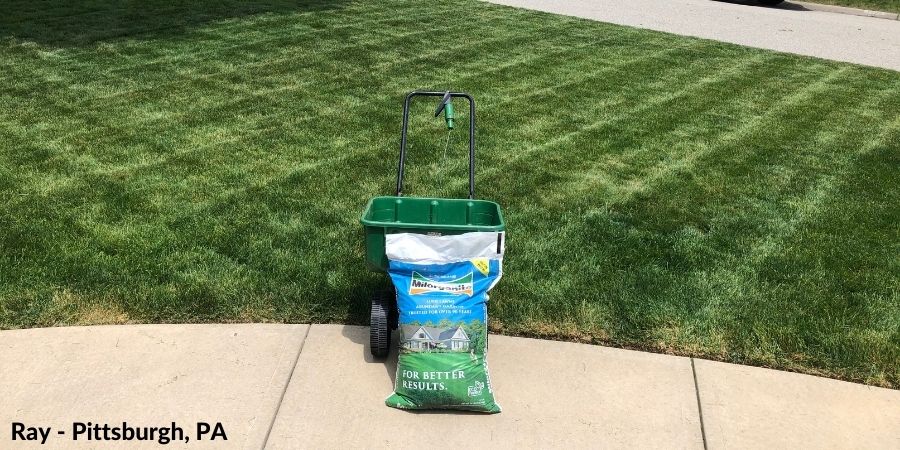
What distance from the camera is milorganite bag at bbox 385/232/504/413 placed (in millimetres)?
3574

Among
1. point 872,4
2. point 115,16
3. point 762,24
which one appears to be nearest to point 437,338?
point 115,16

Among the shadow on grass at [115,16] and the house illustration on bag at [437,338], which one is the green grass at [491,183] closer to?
the shadow on grass at [115,16]

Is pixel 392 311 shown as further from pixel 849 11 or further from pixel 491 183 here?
pixel 849 11

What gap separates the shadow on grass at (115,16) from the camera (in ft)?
36.2

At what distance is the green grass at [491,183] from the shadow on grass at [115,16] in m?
0.13

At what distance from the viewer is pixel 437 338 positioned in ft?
11.8

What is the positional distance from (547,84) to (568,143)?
7.57 feet

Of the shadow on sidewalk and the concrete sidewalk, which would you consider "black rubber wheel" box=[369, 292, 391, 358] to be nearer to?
the concrete sidewalk

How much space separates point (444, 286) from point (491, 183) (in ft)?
8.84

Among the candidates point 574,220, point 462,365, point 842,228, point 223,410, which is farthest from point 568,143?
point 223,410

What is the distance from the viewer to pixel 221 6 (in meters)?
13.3

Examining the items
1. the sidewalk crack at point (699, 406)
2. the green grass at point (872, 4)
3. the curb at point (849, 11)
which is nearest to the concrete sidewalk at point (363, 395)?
the sidewalk crack at point (699, 406)

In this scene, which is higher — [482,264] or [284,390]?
[482,264]

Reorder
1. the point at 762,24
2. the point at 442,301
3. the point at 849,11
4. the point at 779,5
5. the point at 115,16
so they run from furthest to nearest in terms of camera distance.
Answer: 1. the point at 779,5
2. the point at 849,11
3. the point at 762,24
4. the point at 115,16
5. the point at 442,301
